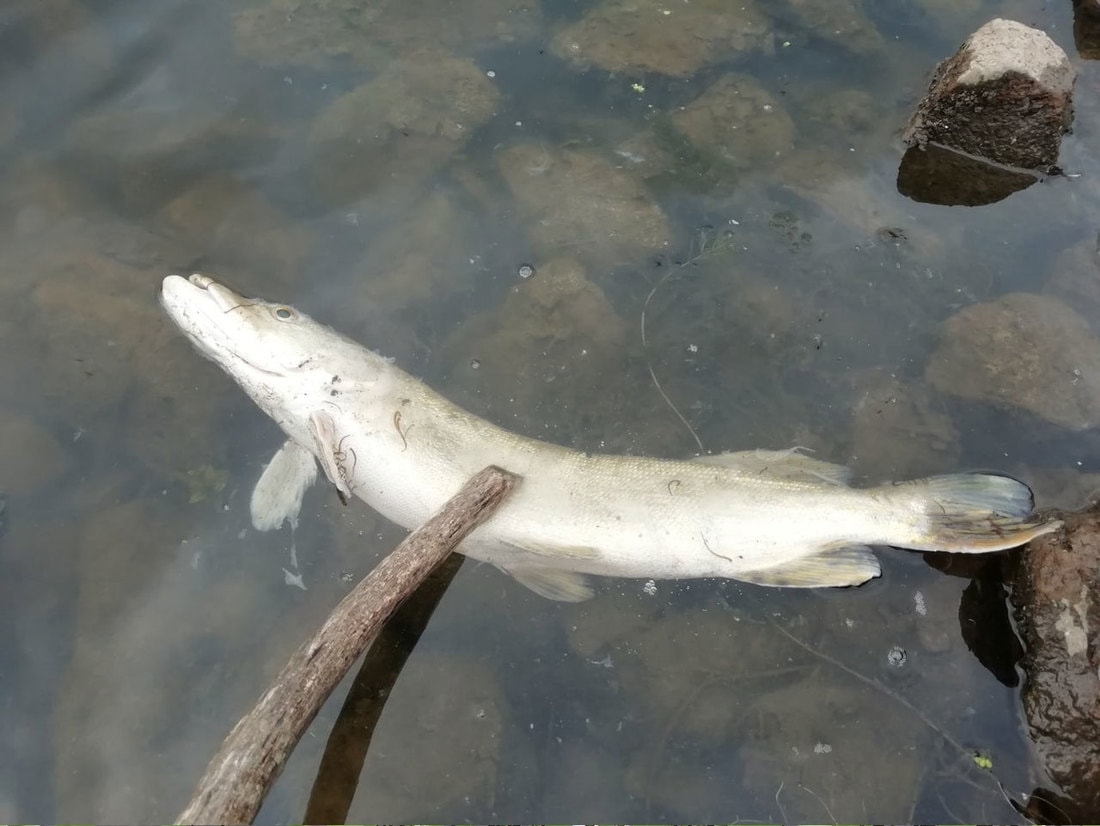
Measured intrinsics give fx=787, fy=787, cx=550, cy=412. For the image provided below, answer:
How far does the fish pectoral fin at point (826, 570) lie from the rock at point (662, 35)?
442 cm

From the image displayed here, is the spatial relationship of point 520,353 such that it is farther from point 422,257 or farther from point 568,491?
point 568,491

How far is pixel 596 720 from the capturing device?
4223 mm

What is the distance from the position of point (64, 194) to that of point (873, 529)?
19.5ft

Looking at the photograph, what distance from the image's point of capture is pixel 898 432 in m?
4.94

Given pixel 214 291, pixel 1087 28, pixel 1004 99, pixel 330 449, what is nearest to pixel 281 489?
pixel 330 449

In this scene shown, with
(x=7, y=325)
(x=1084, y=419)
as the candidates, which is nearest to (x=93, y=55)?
(x=7, y=325)

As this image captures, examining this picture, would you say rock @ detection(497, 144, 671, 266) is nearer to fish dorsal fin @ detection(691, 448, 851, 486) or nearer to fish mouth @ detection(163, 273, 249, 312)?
fish dorsal fin @ detection(691, 448, 851, 486)

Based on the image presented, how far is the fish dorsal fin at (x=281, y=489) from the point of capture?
15.2ft

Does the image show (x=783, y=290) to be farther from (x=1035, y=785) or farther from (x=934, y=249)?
(x=1035, y=785)

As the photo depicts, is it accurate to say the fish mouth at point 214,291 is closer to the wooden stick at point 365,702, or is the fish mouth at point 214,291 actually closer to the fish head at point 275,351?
the fish head at point 275,351

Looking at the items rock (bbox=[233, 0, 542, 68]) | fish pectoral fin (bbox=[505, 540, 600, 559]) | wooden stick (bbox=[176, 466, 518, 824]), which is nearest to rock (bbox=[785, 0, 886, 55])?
rock (bbox=[233, 0, 542, 68])

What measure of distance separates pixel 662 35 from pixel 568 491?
4.63 m

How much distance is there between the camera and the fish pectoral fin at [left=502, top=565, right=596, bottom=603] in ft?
13.9

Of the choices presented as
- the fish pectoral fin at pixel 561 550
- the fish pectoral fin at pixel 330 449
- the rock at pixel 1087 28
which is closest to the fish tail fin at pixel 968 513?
the fish pectoral fin at pixel 561 550
